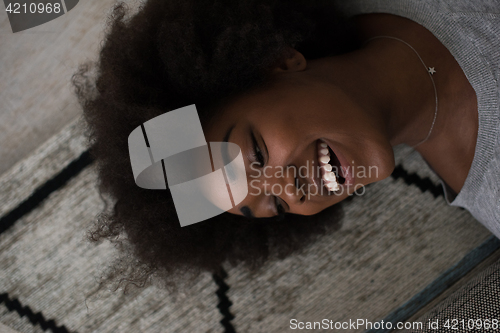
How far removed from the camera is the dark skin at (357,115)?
745 millimetres

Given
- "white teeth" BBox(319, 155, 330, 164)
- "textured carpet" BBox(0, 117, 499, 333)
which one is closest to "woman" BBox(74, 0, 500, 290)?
"white teeth" BBox(319, 155, 330, 164)

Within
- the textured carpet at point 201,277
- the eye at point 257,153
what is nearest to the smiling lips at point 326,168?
the eye at point 257,153

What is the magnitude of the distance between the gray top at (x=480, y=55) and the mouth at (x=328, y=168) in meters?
0.38

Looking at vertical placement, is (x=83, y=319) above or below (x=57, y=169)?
below

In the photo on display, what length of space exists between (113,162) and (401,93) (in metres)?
0.76

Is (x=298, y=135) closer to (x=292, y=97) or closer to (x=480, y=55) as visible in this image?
(x=292, y=97)

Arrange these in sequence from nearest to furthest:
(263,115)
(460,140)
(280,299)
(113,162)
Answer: (263,115), (113,162), (460,140), (280,299)

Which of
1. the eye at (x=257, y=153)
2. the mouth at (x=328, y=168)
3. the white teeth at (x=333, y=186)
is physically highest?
the eye at (x=257, y=153)

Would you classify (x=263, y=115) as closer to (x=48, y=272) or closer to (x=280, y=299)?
(x=280, y=299)

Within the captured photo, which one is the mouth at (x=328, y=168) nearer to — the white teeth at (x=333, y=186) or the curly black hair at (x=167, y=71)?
the white teeth at (x=333, y=186)

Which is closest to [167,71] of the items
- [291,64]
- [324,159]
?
[291,64]

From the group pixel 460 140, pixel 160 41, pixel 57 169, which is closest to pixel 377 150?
pixel 460 140

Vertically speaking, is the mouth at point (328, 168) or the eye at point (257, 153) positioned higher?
the eye at point (257, 153)

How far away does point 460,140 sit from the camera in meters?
0.96
